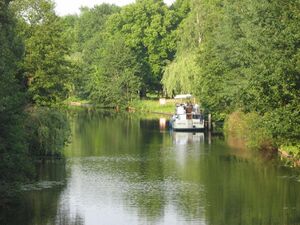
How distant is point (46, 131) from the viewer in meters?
33.6

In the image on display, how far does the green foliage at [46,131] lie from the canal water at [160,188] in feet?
3.49

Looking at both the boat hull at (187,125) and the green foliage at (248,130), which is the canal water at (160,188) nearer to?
the green foliage at (248,130)

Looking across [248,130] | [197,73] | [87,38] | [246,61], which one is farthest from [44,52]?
[87,38]

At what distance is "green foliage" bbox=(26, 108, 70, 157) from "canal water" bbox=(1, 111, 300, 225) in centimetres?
107

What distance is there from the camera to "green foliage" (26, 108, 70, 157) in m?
33.4

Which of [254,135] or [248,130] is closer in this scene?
[254,135]

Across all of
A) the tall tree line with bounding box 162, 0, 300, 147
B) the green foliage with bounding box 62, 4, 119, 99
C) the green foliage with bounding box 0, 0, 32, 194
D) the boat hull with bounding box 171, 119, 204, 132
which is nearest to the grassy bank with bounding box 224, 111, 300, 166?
the tall tree line with bounding box 162, 0, 300, 147

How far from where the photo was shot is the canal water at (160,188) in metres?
24.8

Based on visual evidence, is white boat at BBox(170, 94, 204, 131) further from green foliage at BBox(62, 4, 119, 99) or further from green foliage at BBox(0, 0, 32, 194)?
green foliage at BBox(62, 4, 119, 99)

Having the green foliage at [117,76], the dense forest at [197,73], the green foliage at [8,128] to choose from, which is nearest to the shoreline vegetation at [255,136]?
the dense forest at [197,73]

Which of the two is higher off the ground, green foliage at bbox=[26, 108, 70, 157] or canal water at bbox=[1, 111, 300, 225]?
green foliage at bbox=[26, 108, 70, 157]

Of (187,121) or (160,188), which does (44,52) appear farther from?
(187,121)

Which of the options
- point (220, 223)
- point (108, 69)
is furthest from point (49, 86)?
point (108, 69)

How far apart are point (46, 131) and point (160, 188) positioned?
7487mm
